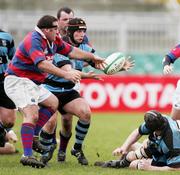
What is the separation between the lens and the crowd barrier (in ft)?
74.4

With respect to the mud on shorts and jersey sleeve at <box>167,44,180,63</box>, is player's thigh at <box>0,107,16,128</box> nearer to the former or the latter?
the mud on shorts

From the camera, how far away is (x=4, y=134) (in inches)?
503

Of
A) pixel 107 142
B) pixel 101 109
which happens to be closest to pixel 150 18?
pixel 101 109

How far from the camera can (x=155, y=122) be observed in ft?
33.4

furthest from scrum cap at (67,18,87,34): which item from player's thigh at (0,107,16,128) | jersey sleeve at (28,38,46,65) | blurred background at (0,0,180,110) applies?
blurred background at (0,0,180,110)

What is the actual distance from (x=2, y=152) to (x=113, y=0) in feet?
84.9

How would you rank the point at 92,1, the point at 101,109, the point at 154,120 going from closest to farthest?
1. the point at 154,120
2. the point at 101,109
3. the point at 92,1

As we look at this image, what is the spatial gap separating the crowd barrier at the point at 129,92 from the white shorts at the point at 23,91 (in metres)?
11.8

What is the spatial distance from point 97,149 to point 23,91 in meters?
3.33

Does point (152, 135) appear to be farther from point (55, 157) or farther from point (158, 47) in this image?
point (158, 47)

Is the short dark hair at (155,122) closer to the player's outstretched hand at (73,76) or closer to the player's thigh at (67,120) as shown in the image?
the player's outstretched hand at (73,76)

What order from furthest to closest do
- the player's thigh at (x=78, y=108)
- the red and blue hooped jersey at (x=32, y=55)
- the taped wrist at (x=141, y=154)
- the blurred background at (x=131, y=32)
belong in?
the blurred background at (x=131, y=32) → the player's thigh at (x=78, y=108) → the taped wrist at (x=141, y=154) → the red and blue hooped jersey at (x=32, y=55)

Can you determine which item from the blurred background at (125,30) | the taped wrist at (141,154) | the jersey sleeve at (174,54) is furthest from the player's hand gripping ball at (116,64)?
the blurred background at (125,30)

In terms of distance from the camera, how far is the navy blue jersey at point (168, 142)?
10305mm
